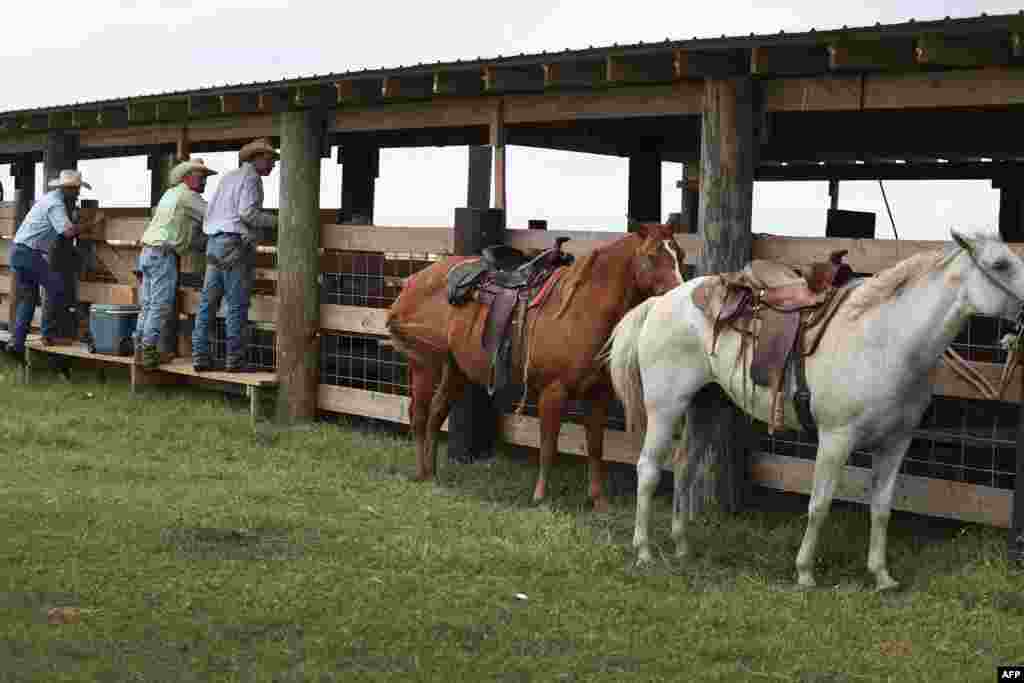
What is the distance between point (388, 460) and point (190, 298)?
4210 millimetres

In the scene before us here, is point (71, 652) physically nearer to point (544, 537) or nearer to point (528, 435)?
point (544, 537)

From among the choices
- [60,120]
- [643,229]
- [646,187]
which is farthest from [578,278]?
[60,120]

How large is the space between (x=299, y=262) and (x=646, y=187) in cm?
352

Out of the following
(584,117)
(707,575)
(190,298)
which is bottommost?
(707,575)

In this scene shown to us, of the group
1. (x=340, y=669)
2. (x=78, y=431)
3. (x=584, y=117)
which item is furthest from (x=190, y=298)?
(x=340, y=669)

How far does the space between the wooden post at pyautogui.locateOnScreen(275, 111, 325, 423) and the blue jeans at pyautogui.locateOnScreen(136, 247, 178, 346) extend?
62.9 inches

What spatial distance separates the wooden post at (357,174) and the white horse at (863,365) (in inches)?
307

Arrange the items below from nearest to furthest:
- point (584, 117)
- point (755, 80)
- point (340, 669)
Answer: point (340, 669) < point (755, 80) < point (584, 117)

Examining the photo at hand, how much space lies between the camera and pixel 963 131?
12734mm

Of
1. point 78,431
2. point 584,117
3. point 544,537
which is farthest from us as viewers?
point 78,431

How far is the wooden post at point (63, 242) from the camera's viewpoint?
52.9ft

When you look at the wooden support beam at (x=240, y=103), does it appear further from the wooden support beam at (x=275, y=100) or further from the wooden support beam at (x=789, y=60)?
the wooden support beam at (x=789, y=60)

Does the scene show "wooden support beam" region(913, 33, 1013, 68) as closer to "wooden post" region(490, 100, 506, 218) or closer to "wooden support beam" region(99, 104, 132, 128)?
"wooden post" region(490, 100, 506, 218)

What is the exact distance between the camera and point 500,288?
9984mm
